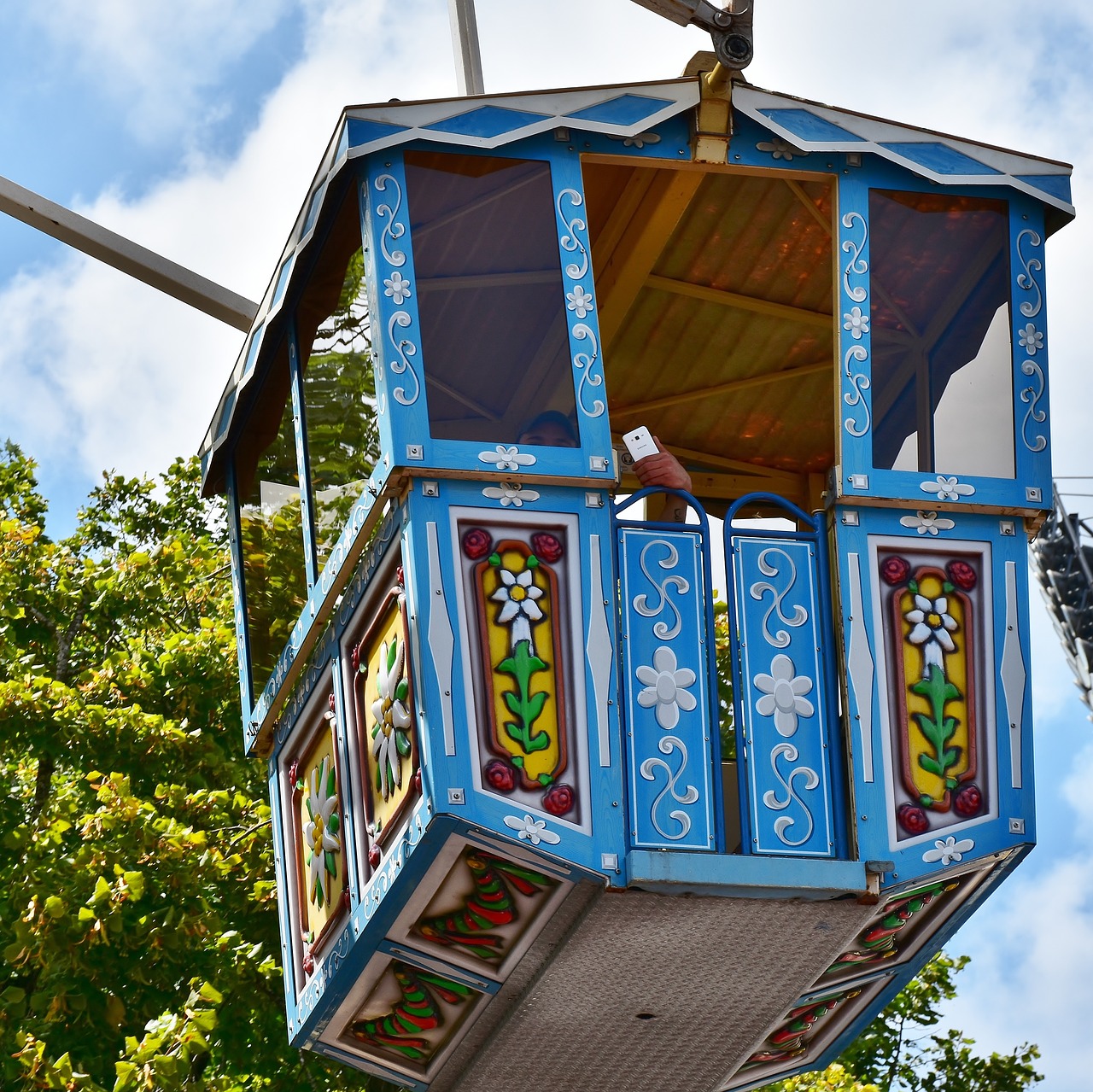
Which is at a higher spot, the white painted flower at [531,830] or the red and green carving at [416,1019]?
the white painted flower at [531,830]

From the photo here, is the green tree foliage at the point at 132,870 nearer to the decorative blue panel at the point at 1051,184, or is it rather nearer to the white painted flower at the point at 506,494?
the white painted flower at the point at 506,494

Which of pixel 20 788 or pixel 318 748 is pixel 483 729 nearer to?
pixel 318 748

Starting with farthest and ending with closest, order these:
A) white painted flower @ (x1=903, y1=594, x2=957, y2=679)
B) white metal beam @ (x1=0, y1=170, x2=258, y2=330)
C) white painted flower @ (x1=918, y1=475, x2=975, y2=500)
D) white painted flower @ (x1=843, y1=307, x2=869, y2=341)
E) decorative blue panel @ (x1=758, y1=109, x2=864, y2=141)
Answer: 1. white metal beam @ (x1=0, y1=170, x2=258, y2=330)
2. decorative blue panel @ (x1=758, y1=109, x2=864, y2=141)
3. white painted flower @ (x1=843, y1=307, x2=869, y2=341)
4. white painted flower @ (x1=918, y1=475, x2=975, y2=500)
5. white painted flower @ (x1=903, y1=594, x2=957, y2=679)

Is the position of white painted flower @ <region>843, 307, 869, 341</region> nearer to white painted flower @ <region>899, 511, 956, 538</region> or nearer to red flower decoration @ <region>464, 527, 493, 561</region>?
white painted flower @ <region>899, 511, 956, 538</region>

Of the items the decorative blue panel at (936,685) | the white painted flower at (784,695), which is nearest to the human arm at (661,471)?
the decorative blue panel at (936,685)

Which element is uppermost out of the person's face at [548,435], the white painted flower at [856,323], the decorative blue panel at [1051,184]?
the decorative blue panel at [1051,184]

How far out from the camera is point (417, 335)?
9328mm

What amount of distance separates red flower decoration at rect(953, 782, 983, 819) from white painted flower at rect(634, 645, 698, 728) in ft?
3.89

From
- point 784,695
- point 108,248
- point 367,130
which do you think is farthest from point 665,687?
point 108,248

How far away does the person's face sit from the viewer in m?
9.17

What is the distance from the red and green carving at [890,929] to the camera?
959 cm

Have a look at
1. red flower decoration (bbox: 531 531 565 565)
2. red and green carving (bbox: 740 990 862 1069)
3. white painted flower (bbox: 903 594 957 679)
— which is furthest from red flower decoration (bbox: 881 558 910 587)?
red and green carving (bbox: 740 990 862 1069)

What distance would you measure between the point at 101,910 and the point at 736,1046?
4412mm

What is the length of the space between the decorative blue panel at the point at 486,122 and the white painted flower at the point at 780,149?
1.00 m
